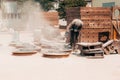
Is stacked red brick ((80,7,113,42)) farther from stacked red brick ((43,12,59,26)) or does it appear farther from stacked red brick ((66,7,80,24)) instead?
stacked red brick ((43,12,59,26))

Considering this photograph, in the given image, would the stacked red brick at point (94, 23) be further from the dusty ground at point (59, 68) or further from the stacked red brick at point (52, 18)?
the stacked red brick at point (52, 18)

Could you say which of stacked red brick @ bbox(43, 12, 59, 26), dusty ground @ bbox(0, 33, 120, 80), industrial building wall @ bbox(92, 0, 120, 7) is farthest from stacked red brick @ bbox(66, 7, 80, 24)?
industrial building wall @ bbox(92, 0, 120, 7)

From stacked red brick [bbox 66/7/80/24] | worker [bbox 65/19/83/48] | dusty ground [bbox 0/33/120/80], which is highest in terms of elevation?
stacked red brick [bbox 66/7/80/24]

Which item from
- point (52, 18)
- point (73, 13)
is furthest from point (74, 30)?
point (52, 18)

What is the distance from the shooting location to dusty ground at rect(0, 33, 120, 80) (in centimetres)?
1012

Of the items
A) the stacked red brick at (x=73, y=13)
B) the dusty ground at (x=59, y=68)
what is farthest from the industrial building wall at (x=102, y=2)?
the dusty ground at (x=59, y=68)

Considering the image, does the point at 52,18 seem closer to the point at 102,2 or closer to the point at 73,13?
the point at 102,2

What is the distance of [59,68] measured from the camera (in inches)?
456

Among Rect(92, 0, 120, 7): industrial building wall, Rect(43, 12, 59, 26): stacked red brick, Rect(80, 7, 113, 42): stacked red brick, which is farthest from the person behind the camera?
Rect(92, 0, 120, 7): industrial building wall

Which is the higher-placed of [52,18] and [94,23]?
[52,18]

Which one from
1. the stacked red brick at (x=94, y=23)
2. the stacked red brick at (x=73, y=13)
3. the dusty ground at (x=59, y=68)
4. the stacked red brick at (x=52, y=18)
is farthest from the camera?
the stacked red brick at (x=52, y=18)

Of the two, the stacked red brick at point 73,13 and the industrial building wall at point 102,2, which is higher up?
the industrial building wall at point 102,2

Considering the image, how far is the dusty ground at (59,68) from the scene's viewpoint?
1012 centimetres

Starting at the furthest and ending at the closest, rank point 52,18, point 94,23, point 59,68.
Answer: point 52,18 < point 94,23 < point 59,68
